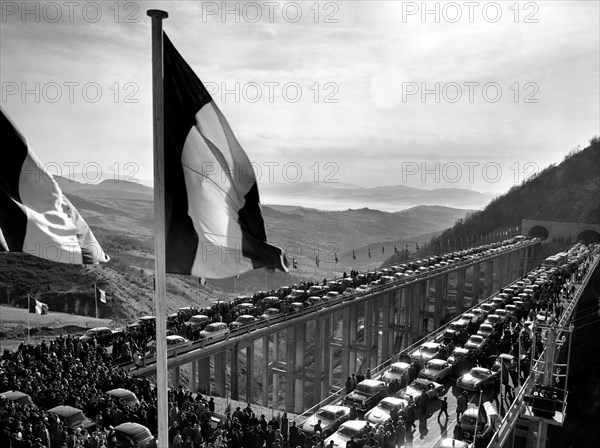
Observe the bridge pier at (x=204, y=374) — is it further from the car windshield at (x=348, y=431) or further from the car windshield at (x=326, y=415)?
the car windshield at (x=348, y=431)

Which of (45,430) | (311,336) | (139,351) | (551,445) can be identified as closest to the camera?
(45,430)

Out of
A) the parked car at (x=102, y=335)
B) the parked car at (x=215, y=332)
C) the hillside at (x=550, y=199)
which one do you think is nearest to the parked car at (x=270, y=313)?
the parked car at (x=215, y=332)

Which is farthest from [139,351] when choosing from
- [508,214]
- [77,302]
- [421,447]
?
[508,214]

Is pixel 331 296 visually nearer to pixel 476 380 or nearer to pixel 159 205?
pixel 476 380

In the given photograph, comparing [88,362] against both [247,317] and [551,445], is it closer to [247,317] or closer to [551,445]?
[247,317]

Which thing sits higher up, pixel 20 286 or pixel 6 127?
pixel 6 127

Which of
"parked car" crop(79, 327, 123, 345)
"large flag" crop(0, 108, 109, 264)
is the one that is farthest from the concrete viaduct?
"large flag" crop(0, 108, 109, 264)

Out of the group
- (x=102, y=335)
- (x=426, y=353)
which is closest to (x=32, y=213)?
(x=102, y=335)
